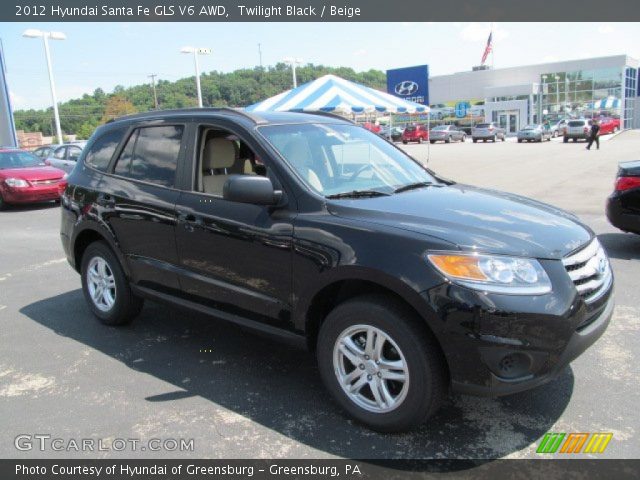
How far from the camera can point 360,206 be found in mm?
3225

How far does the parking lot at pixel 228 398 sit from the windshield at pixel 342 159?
140 cm

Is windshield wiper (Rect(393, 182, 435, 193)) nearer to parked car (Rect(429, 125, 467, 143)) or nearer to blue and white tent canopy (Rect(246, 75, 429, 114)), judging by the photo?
blue and white tent canopy (Rect(246, 75, 429, 114))

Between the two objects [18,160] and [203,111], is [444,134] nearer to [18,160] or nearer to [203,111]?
[18,160]

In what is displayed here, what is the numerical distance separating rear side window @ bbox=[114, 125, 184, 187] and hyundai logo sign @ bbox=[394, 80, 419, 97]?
23061 millimetres

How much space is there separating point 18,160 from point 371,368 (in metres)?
14.1

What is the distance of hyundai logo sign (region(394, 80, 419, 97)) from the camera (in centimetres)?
2589

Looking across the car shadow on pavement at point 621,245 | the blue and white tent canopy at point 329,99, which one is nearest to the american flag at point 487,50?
the blue and white tent canopy at point 329,99

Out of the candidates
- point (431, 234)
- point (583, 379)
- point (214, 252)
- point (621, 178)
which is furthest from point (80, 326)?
point (621, 178)

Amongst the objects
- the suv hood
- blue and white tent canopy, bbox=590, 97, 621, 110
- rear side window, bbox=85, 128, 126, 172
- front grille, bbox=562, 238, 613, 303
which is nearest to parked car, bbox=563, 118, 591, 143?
blue and white tent canopy, bbox=590, 97, 621, 110

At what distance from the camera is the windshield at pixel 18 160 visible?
45.5ft

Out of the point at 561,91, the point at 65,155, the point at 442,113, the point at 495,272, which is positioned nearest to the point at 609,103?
the point at 561,91

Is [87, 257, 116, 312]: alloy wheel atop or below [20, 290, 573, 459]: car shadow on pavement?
atop

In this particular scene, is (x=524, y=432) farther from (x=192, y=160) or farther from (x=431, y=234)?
(x=192, y=160)

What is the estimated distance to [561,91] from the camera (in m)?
56.1
